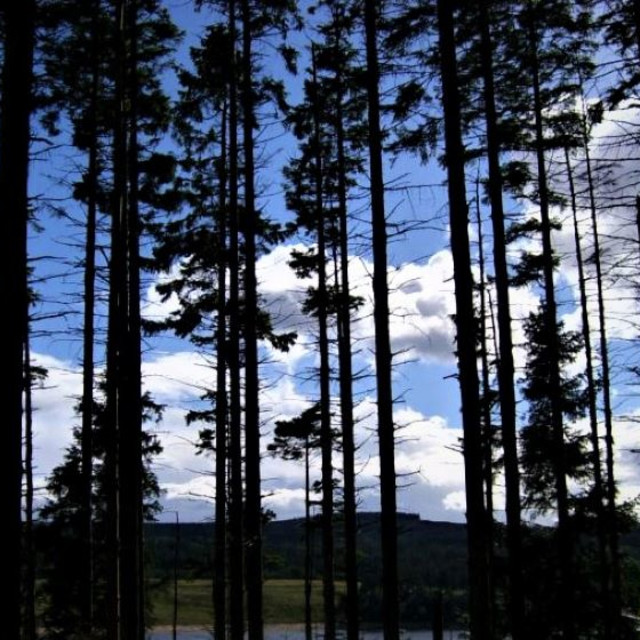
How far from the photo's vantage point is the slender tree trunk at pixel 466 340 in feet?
33.8

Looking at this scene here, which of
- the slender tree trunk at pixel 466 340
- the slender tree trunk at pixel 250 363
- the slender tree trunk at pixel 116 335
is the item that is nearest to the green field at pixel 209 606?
the slender tree trunk at pixel 250 363

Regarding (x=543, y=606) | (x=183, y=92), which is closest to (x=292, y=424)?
(x=543, y=606)

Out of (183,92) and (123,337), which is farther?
(183,92)

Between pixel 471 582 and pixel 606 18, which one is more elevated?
pixel 606 18

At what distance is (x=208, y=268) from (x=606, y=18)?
1044cm

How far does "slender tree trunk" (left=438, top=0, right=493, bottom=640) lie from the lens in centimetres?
1031

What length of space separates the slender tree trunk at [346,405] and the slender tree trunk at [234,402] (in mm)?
2486

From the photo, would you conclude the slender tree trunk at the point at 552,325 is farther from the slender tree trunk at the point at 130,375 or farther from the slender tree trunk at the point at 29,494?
the slender tree trunk at the point at 29,494

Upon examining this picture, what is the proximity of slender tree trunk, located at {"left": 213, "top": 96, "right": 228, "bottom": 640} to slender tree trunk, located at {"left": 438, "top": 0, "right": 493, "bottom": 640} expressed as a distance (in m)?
7.02

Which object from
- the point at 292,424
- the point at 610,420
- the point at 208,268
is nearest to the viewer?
the point at 208,268

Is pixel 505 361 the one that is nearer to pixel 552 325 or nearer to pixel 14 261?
pixel 552 325

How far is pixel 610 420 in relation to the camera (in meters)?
21.0

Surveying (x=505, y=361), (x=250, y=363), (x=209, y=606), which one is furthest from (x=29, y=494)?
(x=209, y=606)

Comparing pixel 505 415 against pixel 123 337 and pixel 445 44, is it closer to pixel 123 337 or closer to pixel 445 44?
pixel 445 44
